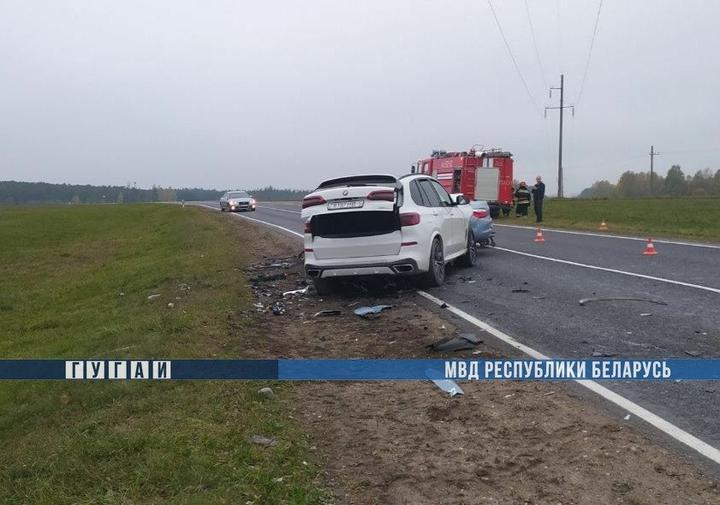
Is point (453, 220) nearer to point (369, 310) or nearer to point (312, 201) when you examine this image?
point (312, 201)

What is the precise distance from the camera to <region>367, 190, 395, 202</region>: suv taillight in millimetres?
10102

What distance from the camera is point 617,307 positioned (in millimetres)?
9180

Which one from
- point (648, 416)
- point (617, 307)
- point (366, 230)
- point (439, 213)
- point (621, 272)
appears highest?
point (439, 213)

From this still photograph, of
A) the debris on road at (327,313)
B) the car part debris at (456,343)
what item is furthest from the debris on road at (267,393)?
the debris on road at (327,313)

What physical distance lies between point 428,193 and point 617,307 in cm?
370

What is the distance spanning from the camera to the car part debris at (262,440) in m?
4.71

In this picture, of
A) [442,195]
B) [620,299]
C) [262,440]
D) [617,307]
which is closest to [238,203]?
[442,195]

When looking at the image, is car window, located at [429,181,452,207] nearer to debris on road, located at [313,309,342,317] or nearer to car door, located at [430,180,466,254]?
car door, located at [430,180,466,254]

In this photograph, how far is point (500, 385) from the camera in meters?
5.98

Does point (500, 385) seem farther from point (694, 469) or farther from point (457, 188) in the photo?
point (457, 188)

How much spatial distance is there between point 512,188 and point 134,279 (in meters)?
22.3

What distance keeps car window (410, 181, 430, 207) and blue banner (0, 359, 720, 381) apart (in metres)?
6.43

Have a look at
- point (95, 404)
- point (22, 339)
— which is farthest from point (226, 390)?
point (22, 339)

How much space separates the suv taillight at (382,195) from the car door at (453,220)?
2.07 m
